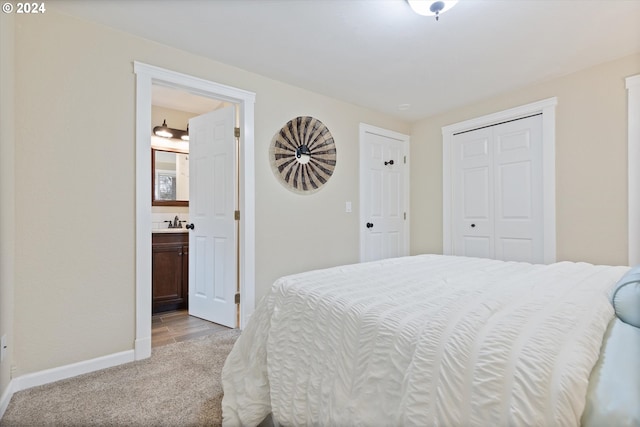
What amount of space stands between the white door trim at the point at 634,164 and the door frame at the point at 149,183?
3202mm

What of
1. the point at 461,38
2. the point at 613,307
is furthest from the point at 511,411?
the point at 461,38

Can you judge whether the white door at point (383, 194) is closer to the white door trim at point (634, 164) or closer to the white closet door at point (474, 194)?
the white closet door at point (474, 194)

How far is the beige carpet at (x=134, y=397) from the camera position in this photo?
151cm

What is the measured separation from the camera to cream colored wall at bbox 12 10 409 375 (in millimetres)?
1842

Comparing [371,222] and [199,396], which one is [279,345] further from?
[371,222]

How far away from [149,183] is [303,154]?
1.47m

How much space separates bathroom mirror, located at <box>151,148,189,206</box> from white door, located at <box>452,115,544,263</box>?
355 centimetres

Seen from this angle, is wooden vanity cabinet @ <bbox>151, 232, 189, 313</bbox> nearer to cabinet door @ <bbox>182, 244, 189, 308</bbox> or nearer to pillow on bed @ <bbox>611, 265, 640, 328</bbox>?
cabinet door @ <bbox>182, 244, 189, 308</bbox>

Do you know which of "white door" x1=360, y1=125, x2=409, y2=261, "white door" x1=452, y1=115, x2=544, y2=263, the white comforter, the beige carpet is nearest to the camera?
the white comforter

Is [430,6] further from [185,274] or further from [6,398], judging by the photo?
[185,274]

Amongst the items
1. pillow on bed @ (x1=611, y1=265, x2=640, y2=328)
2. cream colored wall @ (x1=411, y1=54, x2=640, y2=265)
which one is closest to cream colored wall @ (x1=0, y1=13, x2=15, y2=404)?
pillow on bed @ (x1=611, y1=265, x2=640, y2=328)

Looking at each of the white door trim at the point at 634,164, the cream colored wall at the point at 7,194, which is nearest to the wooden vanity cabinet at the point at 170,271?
the cream colored wall at the point at 7,194

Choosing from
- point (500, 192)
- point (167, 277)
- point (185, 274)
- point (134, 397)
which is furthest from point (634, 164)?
point (167, 277)

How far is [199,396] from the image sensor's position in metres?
1.71
